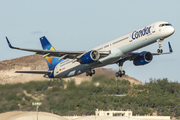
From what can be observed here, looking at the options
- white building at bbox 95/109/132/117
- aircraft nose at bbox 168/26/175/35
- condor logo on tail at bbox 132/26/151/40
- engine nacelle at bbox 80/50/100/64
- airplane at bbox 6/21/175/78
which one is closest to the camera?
aircraft nose at bbox 168/26/175/35

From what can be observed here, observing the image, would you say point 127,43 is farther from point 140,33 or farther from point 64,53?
point 64,53

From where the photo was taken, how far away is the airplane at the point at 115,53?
4197cm

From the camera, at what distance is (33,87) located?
166ft

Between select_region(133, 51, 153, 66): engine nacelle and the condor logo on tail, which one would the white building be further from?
the condor logo on tail

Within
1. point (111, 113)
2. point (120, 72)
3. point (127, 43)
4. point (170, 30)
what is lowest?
point (111, 113)

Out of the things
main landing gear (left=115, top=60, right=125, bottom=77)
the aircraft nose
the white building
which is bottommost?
the white building

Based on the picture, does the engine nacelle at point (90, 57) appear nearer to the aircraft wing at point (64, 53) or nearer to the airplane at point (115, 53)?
the airplane at point (115, 53)

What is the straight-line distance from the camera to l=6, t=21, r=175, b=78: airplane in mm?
41969

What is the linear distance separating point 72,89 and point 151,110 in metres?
50.8

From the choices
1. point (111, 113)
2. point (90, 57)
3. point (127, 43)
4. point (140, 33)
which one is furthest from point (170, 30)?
point (111, 113)

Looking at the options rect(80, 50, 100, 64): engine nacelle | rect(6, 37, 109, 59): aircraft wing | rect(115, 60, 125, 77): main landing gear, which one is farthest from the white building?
rect(80, 50, 100, 64): engine nacelle

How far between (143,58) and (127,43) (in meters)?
6.62

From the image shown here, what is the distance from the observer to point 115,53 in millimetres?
44125

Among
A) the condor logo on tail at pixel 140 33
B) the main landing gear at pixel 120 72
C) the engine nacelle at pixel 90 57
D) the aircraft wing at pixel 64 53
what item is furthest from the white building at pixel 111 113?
the condor logo on tail at pixel 140 33
